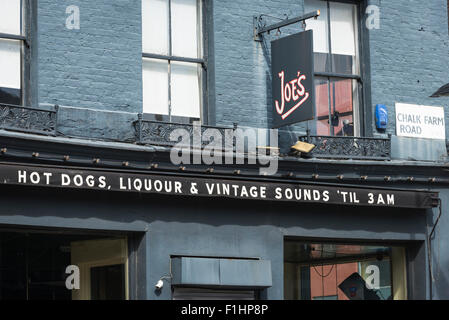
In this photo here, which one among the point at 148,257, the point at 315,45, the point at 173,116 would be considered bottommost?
the point at 148,257

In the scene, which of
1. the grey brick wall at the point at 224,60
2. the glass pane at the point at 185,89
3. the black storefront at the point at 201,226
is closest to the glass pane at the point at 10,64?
the grey brick wall at the point at 224,60

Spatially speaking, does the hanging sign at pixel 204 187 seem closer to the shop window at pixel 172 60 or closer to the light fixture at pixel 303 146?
the light fixture at pixel 303 146

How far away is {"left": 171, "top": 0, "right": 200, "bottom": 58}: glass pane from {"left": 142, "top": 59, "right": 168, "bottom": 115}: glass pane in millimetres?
376

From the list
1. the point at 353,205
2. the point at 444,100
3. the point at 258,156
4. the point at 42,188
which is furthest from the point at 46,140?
the point at 444,100

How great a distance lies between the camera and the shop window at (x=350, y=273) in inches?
661

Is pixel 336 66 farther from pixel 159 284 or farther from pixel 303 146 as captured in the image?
pixel 159 284

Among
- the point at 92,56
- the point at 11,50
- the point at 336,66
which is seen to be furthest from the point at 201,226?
the point at 336,66

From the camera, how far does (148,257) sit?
14406 millimetres

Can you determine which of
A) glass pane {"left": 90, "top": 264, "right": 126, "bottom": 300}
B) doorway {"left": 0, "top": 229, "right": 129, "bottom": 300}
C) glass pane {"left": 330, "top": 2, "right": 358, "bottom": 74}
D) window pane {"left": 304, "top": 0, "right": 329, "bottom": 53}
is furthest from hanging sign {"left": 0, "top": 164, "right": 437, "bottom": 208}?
window pane {"left": 304, "top": 0, "right": 329, "bottom": 53}

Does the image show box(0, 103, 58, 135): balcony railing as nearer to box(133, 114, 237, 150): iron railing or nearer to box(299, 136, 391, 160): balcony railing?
box(133, 114, 237, 150): iron railing

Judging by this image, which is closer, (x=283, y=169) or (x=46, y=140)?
(x=46, y=140)

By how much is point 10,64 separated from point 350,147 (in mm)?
5703
